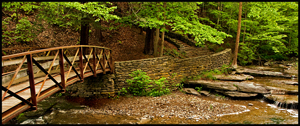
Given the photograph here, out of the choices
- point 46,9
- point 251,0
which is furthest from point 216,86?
point 46,9

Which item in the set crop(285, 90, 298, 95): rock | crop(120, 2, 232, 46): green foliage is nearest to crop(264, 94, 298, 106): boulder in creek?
crop(285, 90, 298, 95): rock

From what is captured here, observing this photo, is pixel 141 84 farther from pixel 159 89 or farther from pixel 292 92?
pixel 292 92

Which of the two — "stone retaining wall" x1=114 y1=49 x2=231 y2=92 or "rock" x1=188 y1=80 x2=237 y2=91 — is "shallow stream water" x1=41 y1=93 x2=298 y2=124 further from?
"stone retaining wall" x1=114 y1=49 x2=231 y2=92

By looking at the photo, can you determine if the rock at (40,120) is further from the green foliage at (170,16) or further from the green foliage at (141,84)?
the green foliage at (170,16)

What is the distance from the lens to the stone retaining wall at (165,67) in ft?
28.6

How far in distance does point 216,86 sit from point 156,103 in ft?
12.3

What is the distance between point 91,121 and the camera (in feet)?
19.2

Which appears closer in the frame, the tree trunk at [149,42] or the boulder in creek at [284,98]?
the boulder in creek at [284,98]

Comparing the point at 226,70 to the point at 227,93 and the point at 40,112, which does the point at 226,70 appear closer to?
the point at 227,93

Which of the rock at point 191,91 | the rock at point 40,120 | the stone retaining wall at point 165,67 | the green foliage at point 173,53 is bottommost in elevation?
the rock at point 40,120

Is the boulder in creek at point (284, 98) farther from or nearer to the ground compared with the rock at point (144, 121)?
farther from the ground

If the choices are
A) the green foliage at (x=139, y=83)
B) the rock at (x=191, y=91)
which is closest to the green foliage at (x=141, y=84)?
the green foliage at (x=139, y=83)

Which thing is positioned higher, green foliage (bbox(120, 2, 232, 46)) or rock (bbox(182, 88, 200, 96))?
green foliage (bbox(120, 2, 232, 46))

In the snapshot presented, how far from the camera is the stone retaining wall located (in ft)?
28.6
